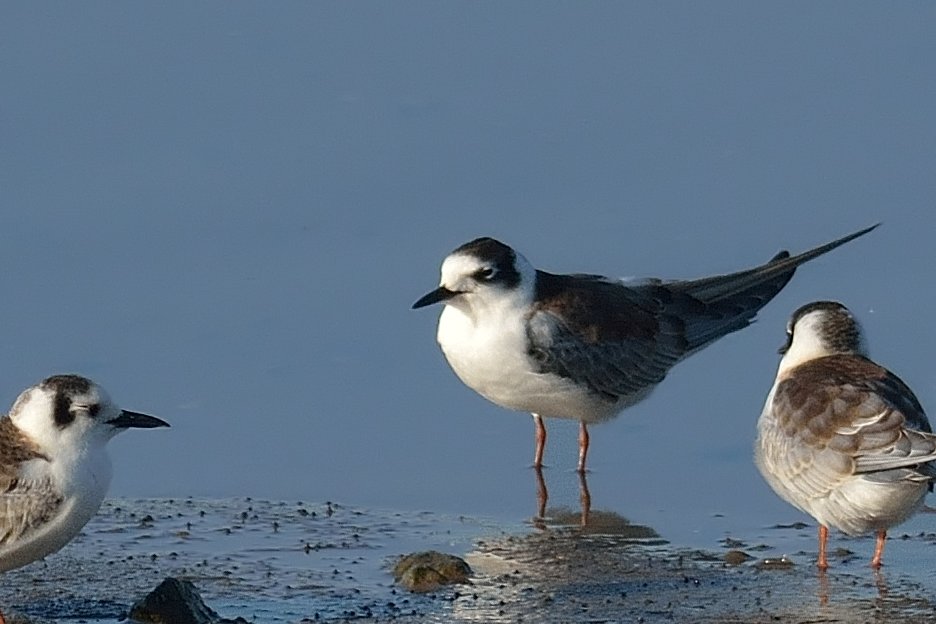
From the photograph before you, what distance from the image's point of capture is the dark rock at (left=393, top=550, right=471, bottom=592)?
7344 mm

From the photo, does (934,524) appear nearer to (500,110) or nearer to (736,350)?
(736,350)

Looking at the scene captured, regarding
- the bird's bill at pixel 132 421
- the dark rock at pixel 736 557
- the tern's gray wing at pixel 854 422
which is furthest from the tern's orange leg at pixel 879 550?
the bird's bill at pixel 132 421

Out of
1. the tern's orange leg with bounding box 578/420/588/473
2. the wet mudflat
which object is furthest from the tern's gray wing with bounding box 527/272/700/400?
the wet mudflat

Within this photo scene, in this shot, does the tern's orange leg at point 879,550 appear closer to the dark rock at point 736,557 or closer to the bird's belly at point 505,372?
the dark rock at point 736,557

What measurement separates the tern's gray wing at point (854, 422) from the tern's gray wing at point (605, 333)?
148 centimetres

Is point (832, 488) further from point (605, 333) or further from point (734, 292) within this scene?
point (734, 292)

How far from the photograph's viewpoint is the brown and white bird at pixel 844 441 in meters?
7.25

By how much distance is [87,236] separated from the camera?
10117mm

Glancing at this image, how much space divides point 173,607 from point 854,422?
8.07 feet

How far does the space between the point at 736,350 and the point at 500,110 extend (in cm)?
210

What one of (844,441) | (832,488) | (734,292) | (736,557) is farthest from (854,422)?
(734,292)

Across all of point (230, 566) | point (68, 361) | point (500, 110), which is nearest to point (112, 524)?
point (230, 566)

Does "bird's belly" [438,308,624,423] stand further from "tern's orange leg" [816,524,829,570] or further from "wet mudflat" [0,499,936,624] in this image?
"tern's orange leg" [816,524,829,570]

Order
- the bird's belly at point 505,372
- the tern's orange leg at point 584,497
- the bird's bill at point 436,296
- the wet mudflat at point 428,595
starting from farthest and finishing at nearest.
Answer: the bird's belly at point 505,372
the bird's bill at point 436,296
the tern's orange leg at point 584,497
the wet mudflat at point 428,595
